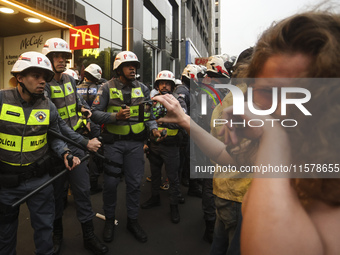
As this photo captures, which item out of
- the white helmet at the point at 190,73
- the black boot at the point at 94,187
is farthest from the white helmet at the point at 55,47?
the white helmet at the point at 190,73

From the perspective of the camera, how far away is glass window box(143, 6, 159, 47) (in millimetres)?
12645

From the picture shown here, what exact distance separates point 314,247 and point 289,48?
426 mm

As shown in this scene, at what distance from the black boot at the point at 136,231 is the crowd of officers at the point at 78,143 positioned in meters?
0.01

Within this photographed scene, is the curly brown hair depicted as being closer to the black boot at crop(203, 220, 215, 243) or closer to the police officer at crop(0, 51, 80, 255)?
the police officer at crop(0, 51, 80, 255)

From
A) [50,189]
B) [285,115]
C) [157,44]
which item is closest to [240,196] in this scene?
[285,115]

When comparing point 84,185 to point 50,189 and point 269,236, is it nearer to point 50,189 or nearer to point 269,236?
point 50,189

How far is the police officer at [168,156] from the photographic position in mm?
3773

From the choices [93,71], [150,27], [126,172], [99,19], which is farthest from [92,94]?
[150,27]

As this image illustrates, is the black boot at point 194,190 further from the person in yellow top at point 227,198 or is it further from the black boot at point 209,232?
the person in yellow top at point 227,198

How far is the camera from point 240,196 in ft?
5.46

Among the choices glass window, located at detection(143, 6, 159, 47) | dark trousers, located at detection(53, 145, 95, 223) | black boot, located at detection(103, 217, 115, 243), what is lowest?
black boot, located at detection(103, 217, 115, 243)

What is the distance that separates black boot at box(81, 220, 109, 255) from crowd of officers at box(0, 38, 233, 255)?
0.01 metres

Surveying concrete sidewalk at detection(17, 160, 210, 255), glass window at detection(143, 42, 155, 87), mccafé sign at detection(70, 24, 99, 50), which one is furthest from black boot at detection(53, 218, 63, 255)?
glass window at detection(143, 42, 155, 87)

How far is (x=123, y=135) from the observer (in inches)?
127
